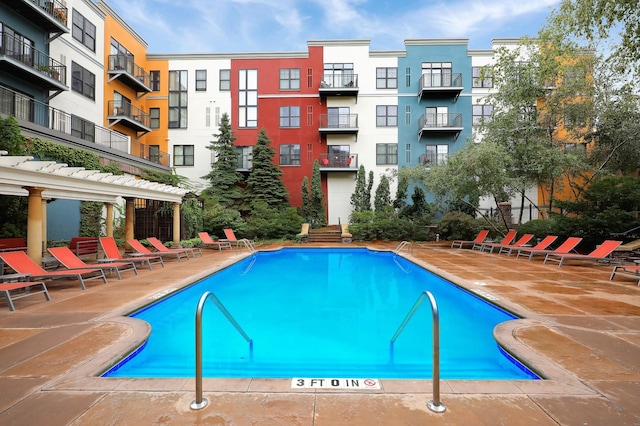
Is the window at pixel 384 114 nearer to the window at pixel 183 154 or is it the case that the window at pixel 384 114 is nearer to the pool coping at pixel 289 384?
the window at pixel 183 154

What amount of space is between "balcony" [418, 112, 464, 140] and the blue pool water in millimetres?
18066

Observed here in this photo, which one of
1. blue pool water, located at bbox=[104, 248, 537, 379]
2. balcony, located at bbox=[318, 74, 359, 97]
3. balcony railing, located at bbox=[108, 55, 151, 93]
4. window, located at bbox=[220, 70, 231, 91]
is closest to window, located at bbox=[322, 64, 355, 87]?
balcony, located at bbox=[318, 74, 359, 97]

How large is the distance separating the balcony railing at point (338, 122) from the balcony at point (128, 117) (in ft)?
42.7

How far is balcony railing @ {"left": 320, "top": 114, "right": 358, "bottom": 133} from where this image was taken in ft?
84.1

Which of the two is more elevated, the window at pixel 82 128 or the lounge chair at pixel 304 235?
the window at pixel 82 128

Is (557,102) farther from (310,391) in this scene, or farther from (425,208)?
(310,391)

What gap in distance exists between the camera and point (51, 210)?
15.3 meters

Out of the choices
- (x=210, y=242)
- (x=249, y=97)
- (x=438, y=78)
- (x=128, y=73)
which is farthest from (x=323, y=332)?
(x=438, y=78)

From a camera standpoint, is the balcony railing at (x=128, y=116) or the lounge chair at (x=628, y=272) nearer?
the lounge chair at (x=628, y=272)

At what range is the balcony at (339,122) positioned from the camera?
84.1 ft

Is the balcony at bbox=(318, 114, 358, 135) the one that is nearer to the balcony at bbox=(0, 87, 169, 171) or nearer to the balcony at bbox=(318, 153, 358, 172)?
the balcony at bbox=(318, 153, 358, 172)

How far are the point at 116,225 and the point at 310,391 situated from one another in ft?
61.1

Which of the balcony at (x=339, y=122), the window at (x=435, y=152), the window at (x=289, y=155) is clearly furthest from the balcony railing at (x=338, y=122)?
the window at (x=435, y=152)

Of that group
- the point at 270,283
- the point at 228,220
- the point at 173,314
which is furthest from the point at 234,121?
the point at 173,314
